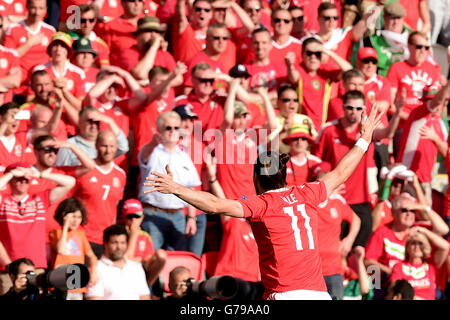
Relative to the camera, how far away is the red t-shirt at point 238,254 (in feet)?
33.4

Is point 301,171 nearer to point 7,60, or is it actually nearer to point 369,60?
point 369,60

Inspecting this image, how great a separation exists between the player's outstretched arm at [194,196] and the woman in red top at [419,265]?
4425 millimetres

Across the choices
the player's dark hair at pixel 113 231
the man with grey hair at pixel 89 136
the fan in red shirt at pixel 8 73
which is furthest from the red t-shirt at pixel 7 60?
the player's dark hair at pixel 113 231

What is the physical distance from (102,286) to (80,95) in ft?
9.26

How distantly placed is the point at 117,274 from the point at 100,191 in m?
1.20

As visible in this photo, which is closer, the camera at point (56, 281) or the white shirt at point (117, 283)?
the camera at point (56, 281)

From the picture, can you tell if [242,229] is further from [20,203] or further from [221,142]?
[20,203]

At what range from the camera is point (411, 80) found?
12664 millimetres

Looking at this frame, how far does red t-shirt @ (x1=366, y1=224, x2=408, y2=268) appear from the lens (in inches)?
426

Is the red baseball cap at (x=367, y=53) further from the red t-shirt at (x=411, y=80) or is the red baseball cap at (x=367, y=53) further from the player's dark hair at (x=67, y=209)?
the player's dark hair at (x=67, y=209)

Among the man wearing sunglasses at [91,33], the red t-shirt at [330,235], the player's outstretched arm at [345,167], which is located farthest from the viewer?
the man wearing sunglasses at [91,33]

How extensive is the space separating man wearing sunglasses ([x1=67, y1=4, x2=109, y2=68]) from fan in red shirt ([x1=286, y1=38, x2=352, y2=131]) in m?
2.28

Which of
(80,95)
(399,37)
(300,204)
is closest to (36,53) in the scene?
(80,95)

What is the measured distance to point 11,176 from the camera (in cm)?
945
